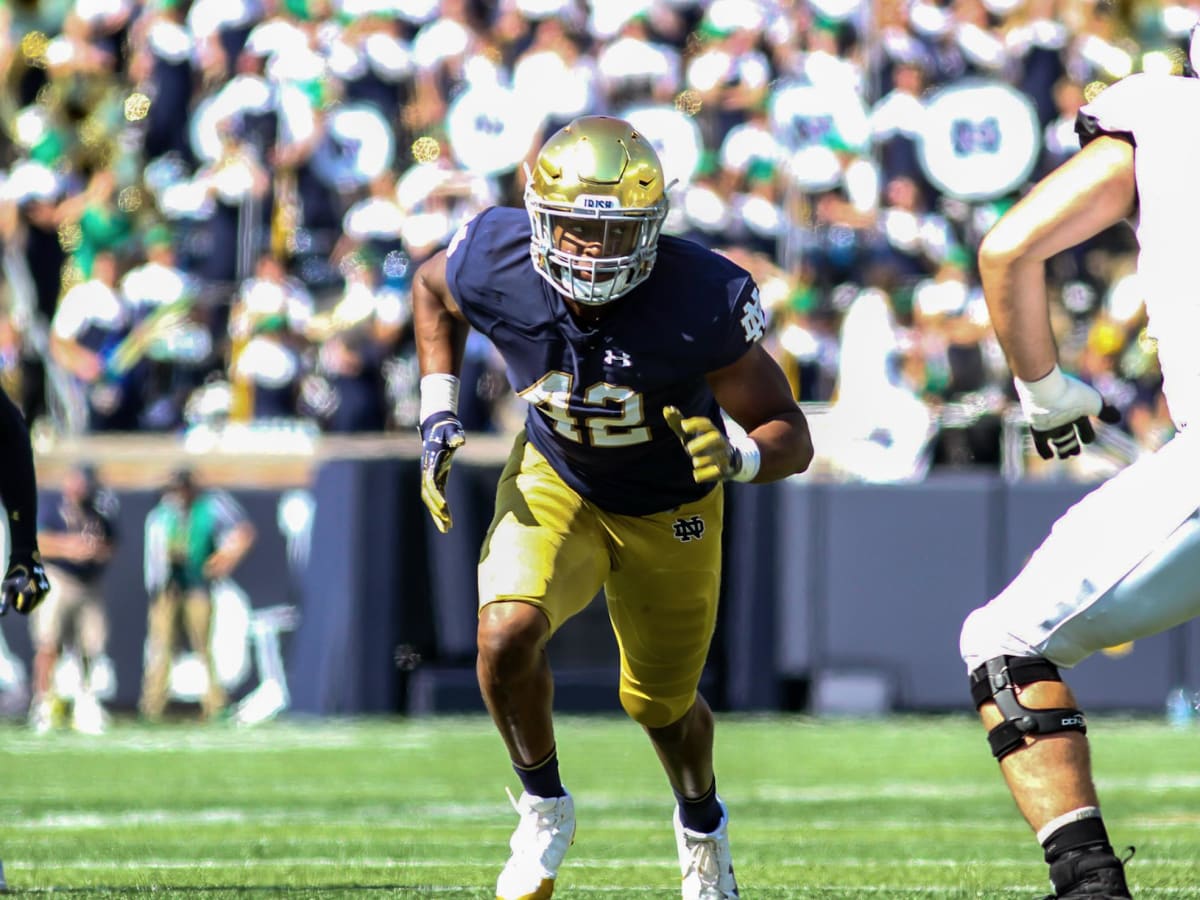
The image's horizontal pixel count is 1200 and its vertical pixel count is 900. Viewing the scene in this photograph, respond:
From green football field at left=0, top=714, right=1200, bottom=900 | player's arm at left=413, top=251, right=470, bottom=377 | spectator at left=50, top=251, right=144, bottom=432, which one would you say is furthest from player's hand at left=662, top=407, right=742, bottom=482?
spectator at left=50, top=251, right=144, bottom=432

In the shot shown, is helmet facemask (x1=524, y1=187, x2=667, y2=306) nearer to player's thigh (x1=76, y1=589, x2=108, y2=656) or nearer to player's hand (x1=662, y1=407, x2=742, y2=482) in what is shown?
player's hand (x1=662, y1=407, x2=742, y2=482)

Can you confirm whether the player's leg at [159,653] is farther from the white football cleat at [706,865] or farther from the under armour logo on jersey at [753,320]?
the under armour logo on jersey at [753,320]

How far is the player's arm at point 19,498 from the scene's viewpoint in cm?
544

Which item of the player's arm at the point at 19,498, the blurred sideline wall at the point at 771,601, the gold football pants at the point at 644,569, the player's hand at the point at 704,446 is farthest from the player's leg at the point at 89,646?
the player's hand at the point at 704,446

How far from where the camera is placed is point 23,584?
5.39m

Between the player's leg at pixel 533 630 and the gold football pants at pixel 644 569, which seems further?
the gold football pants at pixel 644 569

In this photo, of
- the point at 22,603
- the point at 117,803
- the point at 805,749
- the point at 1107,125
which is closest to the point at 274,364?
the point at 805,749

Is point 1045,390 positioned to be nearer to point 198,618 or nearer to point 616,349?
point 616,349

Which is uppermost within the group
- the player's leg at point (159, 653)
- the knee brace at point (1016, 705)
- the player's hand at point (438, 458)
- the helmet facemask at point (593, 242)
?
the helmet facemask at point (593, 242)

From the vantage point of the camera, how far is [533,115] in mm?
14555

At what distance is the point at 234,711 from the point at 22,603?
796 centimetres

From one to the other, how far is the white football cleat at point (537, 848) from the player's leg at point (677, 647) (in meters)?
0.32

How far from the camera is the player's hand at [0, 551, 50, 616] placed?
536 centimetres

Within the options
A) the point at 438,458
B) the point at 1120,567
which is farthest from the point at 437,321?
the point at 1120,567
